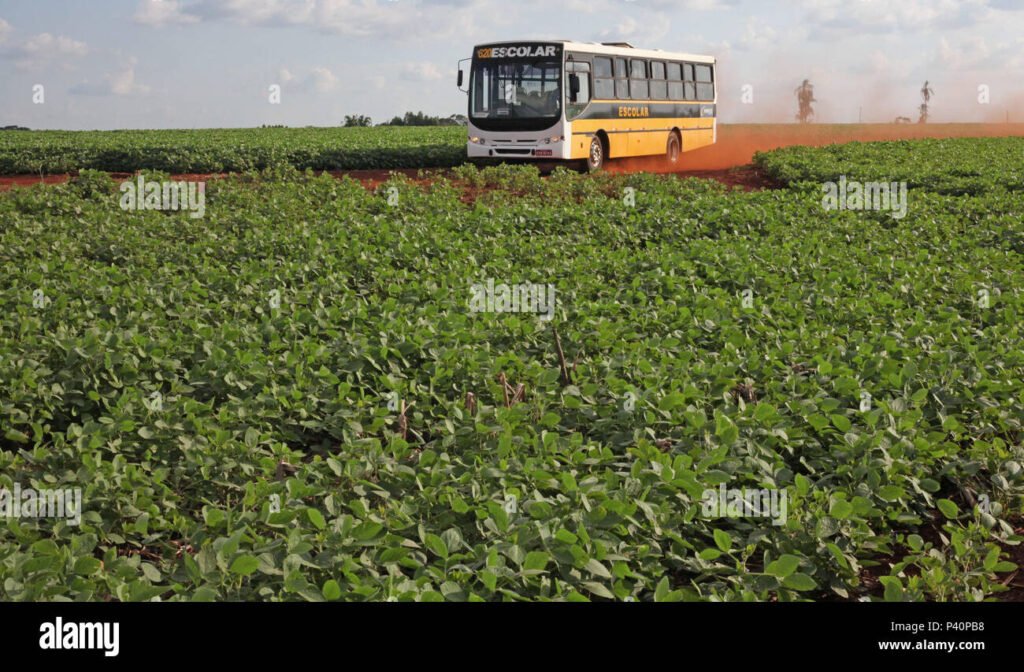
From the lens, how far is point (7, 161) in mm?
29562

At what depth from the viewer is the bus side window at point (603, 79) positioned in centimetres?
2303

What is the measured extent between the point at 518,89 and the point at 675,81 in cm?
794

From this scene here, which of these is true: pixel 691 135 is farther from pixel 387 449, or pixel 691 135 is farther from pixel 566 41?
pixel 387 449

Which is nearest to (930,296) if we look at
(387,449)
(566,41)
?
(387,449)

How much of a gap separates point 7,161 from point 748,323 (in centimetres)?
2857
